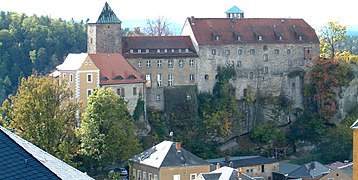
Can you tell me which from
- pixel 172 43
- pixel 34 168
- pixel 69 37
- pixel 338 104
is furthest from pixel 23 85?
pixel 69 37

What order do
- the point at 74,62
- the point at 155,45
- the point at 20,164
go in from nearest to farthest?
1. the point at 20,164
2. the point at 74,62
3. the point at 155,45

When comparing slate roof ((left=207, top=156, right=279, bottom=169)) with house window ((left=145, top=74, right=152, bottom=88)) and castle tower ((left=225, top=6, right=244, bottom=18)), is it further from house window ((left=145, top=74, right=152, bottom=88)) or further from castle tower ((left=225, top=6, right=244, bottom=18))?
castle tower ((left=225, top=6, right=244, bottom=18))

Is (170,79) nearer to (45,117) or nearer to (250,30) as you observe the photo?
(250,30)

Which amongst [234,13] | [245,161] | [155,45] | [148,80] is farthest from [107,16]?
[245,161]

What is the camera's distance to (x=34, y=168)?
10.5 metres

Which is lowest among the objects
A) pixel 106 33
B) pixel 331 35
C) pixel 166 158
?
pixel 166 158

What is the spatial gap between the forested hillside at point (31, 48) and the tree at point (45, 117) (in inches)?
1392

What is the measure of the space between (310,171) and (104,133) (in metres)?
14.5

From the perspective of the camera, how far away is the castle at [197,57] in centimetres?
Answer: 5566

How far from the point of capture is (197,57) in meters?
61.2

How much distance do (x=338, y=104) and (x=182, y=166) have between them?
22.1 metres

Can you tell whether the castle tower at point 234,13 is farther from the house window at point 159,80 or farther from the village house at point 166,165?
the village house at point 166,165

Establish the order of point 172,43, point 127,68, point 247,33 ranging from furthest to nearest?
point 247,33
point 172,43
point 127,68

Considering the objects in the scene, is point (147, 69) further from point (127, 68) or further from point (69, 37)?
point (69, 37)
